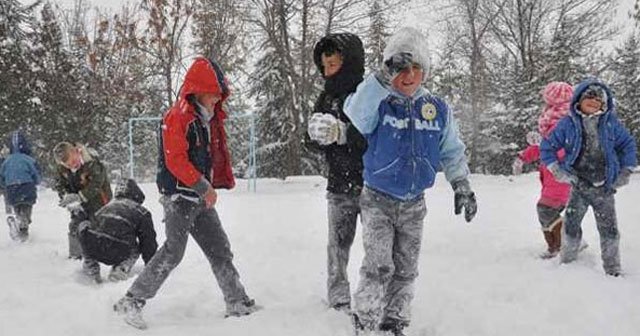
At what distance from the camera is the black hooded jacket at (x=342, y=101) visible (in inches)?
168

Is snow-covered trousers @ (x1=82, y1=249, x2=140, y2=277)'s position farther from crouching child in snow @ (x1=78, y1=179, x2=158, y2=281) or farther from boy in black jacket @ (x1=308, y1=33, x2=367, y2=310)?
boy in black jacket @ (x1=308, y1=33, x2=367, y2=310)

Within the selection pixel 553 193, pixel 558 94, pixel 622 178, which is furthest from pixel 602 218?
pixel 558 94

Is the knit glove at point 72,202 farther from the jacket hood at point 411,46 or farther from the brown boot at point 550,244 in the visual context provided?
the brown boot at point 550,244

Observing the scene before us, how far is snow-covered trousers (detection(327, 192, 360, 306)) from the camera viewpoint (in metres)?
4.34

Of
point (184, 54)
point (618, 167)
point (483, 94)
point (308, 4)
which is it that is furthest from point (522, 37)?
point (618, 167)

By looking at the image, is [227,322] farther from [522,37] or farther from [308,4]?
[522,37]

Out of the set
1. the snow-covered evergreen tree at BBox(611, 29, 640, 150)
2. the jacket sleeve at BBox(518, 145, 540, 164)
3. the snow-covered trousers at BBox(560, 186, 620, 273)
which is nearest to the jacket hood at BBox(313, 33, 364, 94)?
the snow-covered trousers at BBox(560, 186, 620, 273)

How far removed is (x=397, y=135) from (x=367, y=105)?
24 cm

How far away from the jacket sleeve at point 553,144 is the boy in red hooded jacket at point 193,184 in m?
2.83

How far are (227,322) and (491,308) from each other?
181 cm

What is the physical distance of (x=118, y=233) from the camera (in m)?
5.88

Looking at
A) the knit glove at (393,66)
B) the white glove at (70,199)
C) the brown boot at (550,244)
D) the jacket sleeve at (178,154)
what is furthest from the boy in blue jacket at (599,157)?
the white glove at (70,199)

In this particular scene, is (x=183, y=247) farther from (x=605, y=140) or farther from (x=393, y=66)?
(x=605, y=140)

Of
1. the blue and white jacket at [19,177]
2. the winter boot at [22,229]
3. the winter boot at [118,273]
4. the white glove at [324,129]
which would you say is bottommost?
the winter boot at [22,229]
